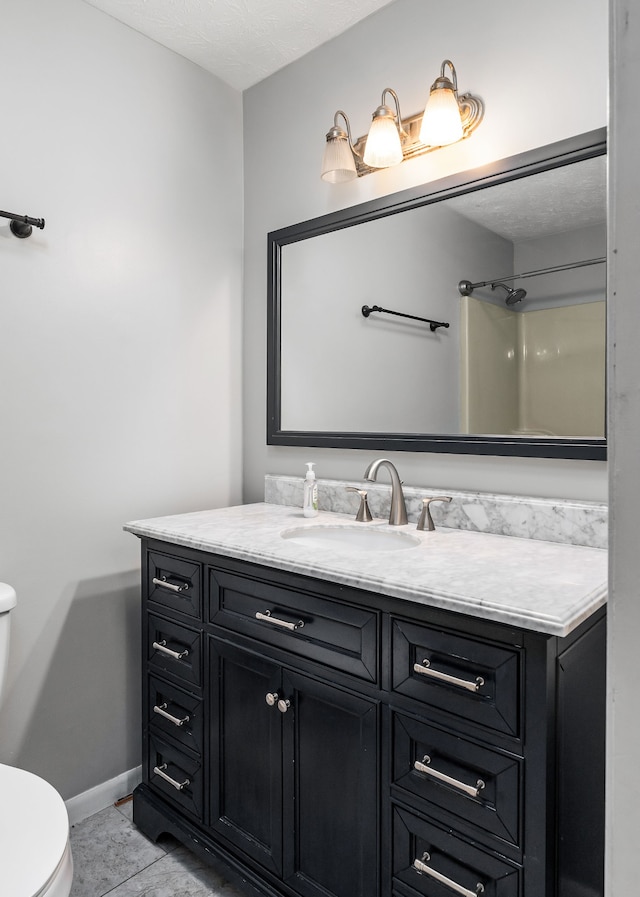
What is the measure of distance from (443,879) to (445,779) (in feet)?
0.62

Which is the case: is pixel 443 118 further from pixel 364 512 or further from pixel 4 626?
pixel 4 626

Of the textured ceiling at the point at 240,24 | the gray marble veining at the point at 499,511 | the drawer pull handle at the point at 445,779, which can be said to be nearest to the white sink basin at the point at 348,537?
the gray marble veining at the point at 499,511

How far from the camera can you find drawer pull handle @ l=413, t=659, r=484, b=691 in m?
1.04

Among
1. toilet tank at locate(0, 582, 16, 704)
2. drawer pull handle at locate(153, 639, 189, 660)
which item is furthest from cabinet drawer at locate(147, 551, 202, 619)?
toilet tank at locate(0, 582, 16, 704)

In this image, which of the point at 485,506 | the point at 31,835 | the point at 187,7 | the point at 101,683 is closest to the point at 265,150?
the point at 187,7

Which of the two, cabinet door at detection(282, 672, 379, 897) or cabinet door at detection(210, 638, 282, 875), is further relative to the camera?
cabinet door at detection(210, 638, 282, 875)

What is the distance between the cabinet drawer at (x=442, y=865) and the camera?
1.03 metres

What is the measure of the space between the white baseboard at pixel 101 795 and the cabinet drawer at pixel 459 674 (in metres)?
1.32

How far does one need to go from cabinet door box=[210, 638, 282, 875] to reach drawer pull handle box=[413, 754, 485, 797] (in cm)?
40

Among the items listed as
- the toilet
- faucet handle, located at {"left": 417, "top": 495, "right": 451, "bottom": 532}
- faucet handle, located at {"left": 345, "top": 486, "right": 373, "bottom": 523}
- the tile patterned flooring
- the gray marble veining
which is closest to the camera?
the toilet

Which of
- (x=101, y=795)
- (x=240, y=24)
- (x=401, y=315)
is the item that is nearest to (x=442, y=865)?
(x=101, y=795)

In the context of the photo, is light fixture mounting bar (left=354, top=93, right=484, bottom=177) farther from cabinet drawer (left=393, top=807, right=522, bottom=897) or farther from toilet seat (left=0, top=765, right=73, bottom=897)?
toilet seat (left=0, top=765, right=73, bottom=897)

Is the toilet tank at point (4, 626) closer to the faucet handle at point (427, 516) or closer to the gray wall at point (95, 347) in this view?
the gray wall at point (95, 347)

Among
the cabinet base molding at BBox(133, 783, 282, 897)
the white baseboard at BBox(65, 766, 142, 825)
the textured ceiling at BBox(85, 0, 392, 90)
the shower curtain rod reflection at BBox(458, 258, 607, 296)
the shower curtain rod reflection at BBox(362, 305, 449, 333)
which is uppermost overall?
the textured ceiling at BBox(85, 0, 392, 90)
